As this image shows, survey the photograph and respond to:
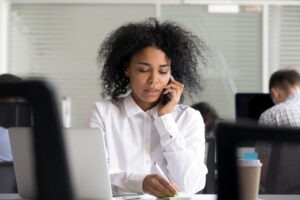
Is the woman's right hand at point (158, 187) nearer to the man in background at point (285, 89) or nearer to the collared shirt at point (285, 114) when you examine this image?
the collared shirt at point (285, 114)

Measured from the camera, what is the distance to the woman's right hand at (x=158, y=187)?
5.93ft

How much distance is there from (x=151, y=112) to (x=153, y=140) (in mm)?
131

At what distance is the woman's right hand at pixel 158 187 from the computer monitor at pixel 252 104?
2.84 meters

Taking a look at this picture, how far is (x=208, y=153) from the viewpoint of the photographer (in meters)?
2.98

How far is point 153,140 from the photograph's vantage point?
8.05 feet

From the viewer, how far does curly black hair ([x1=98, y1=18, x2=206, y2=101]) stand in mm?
2584

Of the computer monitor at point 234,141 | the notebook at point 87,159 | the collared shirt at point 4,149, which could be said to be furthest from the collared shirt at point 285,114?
the computer monitor at point 234,141

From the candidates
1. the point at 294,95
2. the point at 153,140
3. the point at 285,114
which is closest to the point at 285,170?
the point at 153,140

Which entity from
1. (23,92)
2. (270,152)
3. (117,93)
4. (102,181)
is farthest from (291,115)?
(23,92)

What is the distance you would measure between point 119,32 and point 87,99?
404 cm

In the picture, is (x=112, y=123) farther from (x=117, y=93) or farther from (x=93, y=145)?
(x=93, y=145)

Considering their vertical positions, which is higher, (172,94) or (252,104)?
(172,94)

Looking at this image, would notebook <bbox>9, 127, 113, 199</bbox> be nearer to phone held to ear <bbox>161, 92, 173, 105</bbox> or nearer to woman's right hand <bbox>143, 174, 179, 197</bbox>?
woman's right hand <bbox>143, 174, 179, 197</bbox>

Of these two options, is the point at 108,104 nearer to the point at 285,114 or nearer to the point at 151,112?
the point at 151,112
